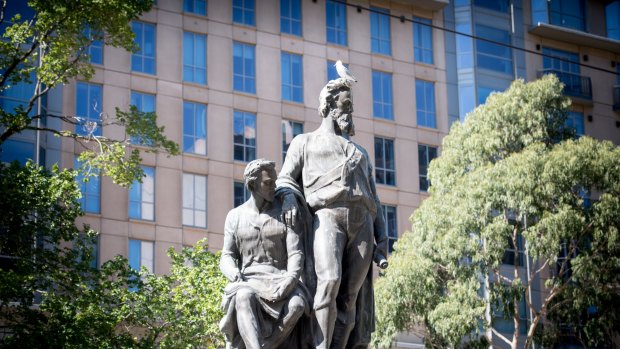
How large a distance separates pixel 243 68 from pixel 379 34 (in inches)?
290

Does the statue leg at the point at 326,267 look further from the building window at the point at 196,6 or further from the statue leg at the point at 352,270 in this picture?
the building window at the point at 196,6

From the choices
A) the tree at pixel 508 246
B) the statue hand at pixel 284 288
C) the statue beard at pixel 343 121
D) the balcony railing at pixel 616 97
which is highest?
the balcony railing at pixel 616 97

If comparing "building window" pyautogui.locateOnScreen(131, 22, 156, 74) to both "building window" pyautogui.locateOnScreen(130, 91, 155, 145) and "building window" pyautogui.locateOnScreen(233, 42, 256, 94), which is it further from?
"building window" pyautogui.locateOnScreen(233, 42, 256, 94)

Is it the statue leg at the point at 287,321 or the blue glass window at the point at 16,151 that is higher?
the blue glass window at the point at 16,151

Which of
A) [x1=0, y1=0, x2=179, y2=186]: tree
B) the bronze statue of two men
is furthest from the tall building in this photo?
the bronze statue of two men

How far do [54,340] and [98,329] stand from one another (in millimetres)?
1671

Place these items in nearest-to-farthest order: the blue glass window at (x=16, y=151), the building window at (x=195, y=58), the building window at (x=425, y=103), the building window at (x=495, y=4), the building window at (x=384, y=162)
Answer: the blue glass window at (x=16, y=151)
the building window at (x=195, y=58)
the building window at (x=384, y=162)
the building window at (x=425, y=103)
the building window at (x=495, y=4)

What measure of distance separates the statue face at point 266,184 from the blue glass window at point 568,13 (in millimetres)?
52837

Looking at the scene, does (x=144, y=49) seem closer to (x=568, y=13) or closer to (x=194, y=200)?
(x=194, y=200)

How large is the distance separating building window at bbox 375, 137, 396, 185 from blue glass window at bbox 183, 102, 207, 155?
7.98 m

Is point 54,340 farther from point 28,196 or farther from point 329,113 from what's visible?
point 329,113

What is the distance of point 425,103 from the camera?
2370 inches

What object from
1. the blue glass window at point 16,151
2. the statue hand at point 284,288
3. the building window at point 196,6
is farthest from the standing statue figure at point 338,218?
the building window at point 196,6

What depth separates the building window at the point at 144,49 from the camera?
52.6 m
